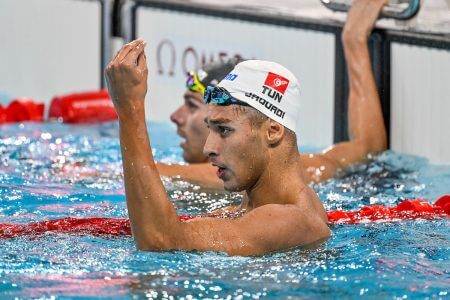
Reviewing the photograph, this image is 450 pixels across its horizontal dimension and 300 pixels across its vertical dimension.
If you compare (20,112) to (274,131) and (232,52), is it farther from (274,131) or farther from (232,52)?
(274,131)

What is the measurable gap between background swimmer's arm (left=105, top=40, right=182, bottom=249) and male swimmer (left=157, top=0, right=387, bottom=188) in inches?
70.2

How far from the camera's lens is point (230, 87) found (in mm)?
3586

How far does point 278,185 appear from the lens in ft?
11.9

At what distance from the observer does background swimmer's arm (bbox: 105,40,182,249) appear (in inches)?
126

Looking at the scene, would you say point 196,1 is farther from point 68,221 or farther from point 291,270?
point 291,270

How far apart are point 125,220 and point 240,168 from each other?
65cm

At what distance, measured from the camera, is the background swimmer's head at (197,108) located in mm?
5223

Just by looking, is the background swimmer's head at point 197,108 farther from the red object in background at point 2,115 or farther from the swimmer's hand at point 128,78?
the red object in background at point 2,115

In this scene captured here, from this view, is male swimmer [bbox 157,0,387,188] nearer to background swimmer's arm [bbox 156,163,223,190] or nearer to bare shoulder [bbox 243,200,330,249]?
background swimmer's arm [bbox 156,163,223,190]

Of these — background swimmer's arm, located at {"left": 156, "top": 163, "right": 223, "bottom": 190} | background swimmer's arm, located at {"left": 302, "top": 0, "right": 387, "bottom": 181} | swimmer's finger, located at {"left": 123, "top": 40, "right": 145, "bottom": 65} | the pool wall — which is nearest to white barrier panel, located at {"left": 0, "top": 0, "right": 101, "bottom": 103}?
the pool wall

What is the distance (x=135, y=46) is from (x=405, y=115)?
2.77m

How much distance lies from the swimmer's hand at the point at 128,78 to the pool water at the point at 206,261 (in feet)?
1.53

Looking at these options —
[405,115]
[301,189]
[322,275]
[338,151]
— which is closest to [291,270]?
[322,275]

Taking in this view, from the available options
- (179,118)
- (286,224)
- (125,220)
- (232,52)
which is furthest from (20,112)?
(286,224)
